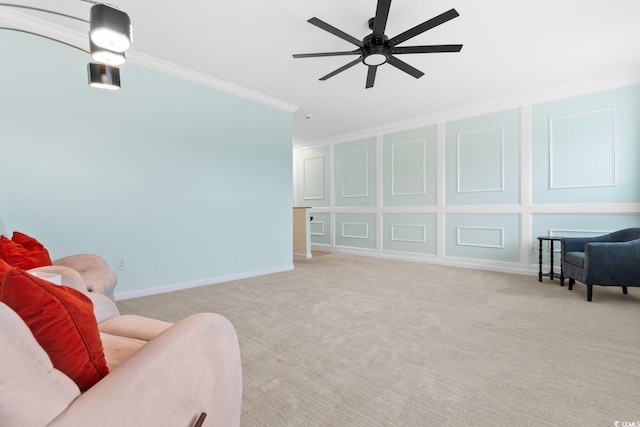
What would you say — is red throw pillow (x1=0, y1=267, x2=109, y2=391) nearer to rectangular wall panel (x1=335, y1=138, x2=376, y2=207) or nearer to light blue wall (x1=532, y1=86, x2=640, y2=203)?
light blue wall (x1=532, y1=86, x2=640, y2=203)

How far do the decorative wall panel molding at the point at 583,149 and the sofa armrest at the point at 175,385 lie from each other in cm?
496

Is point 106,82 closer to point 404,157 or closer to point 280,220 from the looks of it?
point 280,220

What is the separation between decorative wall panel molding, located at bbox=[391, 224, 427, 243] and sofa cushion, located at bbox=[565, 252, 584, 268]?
7.82 feet

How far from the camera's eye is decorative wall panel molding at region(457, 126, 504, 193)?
Result: 15.8 feet

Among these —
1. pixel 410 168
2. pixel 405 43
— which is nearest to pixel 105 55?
pixel 405 43

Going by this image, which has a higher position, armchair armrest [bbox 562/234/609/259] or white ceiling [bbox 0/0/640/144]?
white ceiling [bbox 0/0/640/144]

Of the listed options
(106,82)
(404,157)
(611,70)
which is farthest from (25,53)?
(611,70)

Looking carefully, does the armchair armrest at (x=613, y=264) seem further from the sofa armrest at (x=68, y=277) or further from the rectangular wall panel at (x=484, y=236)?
the sofa armrest at (x=68, y=277)

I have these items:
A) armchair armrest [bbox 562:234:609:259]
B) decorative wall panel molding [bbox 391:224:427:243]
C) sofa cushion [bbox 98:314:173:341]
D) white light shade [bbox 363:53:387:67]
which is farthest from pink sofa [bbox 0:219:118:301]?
decorative wall panel molding [bbox 391:224:427:243]

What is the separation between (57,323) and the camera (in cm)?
74

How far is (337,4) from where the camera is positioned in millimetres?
2604

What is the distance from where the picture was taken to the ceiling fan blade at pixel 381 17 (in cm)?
218

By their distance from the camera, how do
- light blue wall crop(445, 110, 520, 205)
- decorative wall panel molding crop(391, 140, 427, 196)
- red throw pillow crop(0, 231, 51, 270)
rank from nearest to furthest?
1. red throw pillow crop(0, 231, 51, 270)
2. light blue wall crop(445, 110, 520, 205)
3. decorative wall panel molding crop(391, 140, 427, 196)

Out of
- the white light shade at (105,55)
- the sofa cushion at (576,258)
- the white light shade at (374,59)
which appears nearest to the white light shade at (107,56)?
the white light shade at (105,55)
